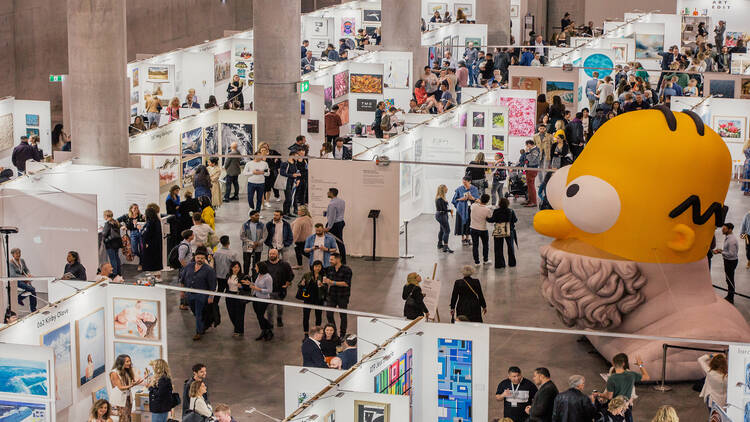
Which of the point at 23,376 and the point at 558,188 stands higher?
the point at 558,188

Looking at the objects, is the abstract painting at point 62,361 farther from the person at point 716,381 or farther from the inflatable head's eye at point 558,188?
the person at point 716,381

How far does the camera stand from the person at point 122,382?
1297 cm

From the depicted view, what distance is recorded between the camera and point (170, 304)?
17.6 m

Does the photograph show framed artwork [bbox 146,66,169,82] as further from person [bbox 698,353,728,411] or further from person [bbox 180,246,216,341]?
person [bbox 698,353,728,411]

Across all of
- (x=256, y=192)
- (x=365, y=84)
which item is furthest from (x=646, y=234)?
(x=365, y=84)

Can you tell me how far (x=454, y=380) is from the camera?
1204cm

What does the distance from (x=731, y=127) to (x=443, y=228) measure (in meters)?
7.82

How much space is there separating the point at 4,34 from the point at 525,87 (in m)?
12.1

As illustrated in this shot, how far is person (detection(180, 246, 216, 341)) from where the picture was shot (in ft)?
51.6

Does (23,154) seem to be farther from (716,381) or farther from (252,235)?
(716,381)

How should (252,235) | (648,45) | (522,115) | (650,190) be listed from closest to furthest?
(650,190), (252,235), (522,115), (648,45)

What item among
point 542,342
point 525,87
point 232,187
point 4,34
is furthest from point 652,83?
point 542,342

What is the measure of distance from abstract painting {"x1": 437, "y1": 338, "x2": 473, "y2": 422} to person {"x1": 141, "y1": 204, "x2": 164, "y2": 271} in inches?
286

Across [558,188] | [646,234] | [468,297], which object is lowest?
[468,297]
